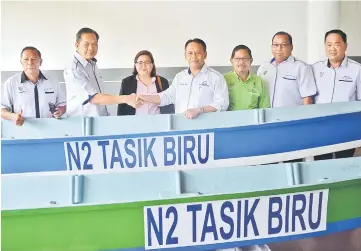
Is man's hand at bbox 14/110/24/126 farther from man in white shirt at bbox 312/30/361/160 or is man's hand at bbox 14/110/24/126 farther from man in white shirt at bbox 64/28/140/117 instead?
man in white shirt at bbox 312/30/361/160

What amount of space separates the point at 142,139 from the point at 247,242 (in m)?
0.78

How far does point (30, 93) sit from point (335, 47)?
1.64 metres

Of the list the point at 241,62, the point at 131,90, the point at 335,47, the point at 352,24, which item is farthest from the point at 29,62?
the point at 352,24

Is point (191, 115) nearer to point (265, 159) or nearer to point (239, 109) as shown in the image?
point (239, 109)

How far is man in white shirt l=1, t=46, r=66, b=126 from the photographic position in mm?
2260

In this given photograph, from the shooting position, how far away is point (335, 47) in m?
2.43

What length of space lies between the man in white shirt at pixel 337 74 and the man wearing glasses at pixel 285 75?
5cm

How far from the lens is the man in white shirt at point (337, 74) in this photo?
2414mm

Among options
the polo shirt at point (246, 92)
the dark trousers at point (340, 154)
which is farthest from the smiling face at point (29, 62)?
the dark trousers at point (340, 154)

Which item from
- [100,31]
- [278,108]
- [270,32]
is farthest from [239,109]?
[100,31]

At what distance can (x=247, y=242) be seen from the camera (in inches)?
61.7

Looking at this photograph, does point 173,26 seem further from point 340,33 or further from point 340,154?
point 340,154

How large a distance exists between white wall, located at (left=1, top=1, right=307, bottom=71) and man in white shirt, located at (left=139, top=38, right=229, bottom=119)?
126 mm

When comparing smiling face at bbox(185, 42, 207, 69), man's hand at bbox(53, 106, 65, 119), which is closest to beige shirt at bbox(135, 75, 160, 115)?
smiling face at bbox(185, 42, 207, 69)
